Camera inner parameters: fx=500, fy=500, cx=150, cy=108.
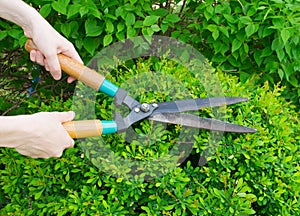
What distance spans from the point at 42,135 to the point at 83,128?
18 cm

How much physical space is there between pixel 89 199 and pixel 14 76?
1.30 meters

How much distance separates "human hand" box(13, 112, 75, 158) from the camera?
59.6 inches

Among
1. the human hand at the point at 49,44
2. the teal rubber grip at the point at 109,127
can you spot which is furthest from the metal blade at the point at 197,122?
the human hand at the point at 49,44

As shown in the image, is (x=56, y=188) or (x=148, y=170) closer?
(x=148, y=170)

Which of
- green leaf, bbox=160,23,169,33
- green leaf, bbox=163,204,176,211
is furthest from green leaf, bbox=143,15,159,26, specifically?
green leaf, bbox=163,204,176,211

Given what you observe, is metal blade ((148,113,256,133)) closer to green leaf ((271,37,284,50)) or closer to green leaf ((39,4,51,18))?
green leaf ((271,37,284,50))

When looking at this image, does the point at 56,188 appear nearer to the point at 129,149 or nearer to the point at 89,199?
the point at 89,199

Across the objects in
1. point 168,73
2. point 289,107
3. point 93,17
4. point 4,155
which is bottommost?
point 289,107

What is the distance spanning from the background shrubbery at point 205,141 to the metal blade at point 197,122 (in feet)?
0.20

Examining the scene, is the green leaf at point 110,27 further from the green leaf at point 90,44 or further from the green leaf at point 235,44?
the green leaf at point 235,44

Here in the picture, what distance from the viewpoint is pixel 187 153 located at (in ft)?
6.41

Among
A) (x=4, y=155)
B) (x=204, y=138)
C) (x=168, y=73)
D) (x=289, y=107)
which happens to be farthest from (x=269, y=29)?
(x=4, y=155)

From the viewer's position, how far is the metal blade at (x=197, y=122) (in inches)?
73.6

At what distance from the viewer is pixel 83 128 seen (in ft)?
5.49
